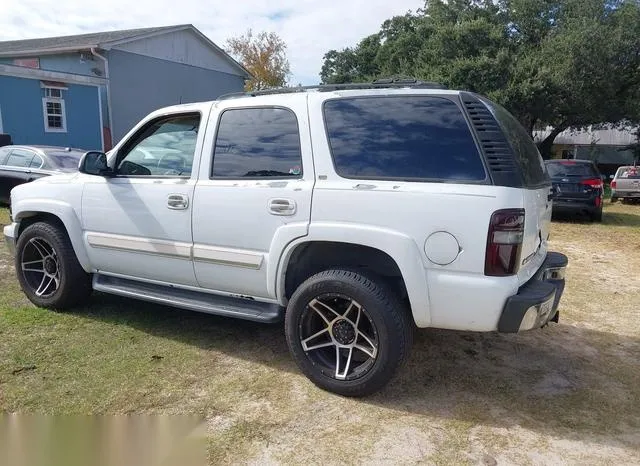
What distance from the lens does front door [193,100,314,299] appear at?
11.2 ft

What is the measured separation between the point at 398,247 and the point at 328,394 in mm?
1128

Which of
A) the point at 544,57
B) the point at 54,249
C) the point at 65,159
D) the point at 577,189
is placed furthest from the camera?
the point at 544,57

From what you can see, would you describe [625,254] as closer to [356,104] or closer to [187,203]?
[356,104]

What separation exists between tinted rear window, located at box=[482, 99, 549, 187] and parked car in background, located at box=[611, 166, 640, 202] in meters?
16.2

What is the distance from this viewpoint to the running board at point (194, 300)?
363 centimetres

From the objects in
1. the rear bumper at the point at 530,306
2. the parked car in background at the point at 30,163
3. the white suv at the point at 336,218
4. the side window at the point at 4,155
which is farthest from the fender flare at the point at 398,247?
the side window at the point at 4,155

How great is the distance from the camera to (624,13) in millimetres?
22625

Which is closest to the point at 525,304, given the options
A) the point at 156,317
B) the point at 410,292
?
the point at 410,292

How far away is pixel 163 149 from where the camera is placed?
4.16 metres

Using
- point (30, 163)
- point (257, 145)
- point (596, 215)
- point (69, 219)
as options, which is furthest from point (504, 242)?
point (596, 215)

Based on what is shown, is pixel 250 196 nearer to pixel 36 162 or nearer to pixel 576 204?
pixel 36 162

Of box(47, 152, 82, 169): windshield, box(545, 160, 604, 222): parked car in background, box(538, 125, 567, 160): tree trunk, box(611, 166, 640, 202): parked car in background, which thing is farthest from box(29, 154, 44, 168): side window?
box(538, 125, 567, 160): tree trunk

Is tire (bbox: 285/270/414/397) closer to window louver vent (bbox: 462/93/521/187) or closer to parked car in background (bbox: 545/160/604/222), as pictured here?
window louver vent (bbox: 462/93/521/187)

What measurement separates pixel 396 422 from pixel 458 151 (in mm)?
1679
